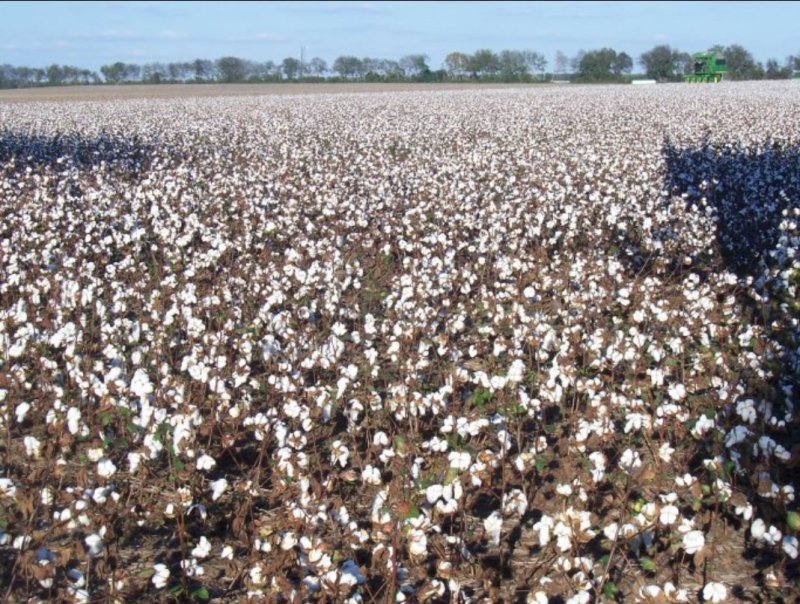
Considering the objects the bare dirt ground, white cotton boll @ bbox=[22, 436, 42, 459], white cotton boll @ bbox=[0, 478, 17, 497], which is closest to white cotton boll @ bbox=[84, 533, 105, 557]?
white cotton boll @ bbox=[0, 478, 17, 497]

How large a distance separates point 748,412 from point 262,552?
8.25ft

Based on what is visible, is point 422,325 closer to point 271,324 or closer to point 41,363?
point 271,324

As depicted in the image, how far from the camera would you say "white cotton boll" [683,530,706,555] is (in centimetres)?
322

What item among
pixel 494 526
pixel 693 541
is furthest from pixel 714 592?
pixel 494 526

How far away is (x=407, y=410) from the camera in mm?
4691

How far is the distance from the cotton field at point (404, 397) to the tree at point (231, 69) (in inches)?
4130

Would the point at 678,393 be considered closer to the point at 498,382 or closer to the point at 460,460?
the point at 498,382

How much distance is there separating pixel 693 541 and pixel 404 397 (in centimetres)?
194

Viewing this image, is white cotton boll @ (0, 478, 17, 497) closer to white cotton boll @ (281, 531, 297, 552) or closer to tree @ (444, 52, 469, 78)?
white cotton boll @ (281, 531, 297, 552)

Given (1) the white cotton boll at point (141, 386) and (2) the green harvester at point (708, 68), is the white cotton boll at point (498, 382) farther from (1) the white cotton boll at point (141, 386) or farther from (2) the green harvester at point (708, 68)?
(2) the green harvester at point (708, 68)

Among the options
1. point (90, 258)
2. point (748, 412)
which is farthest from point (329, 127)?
point (748, 412)

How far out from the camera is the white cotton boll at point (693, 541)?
322cm

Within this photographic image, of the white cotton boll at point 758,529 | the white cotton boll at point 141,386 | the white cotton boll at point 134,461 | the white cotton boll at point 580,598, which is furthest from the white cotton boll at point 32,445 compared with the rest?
the white cotton boll at point 758,529

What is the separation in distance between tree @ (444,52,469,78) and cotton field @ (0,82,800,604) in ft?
363
